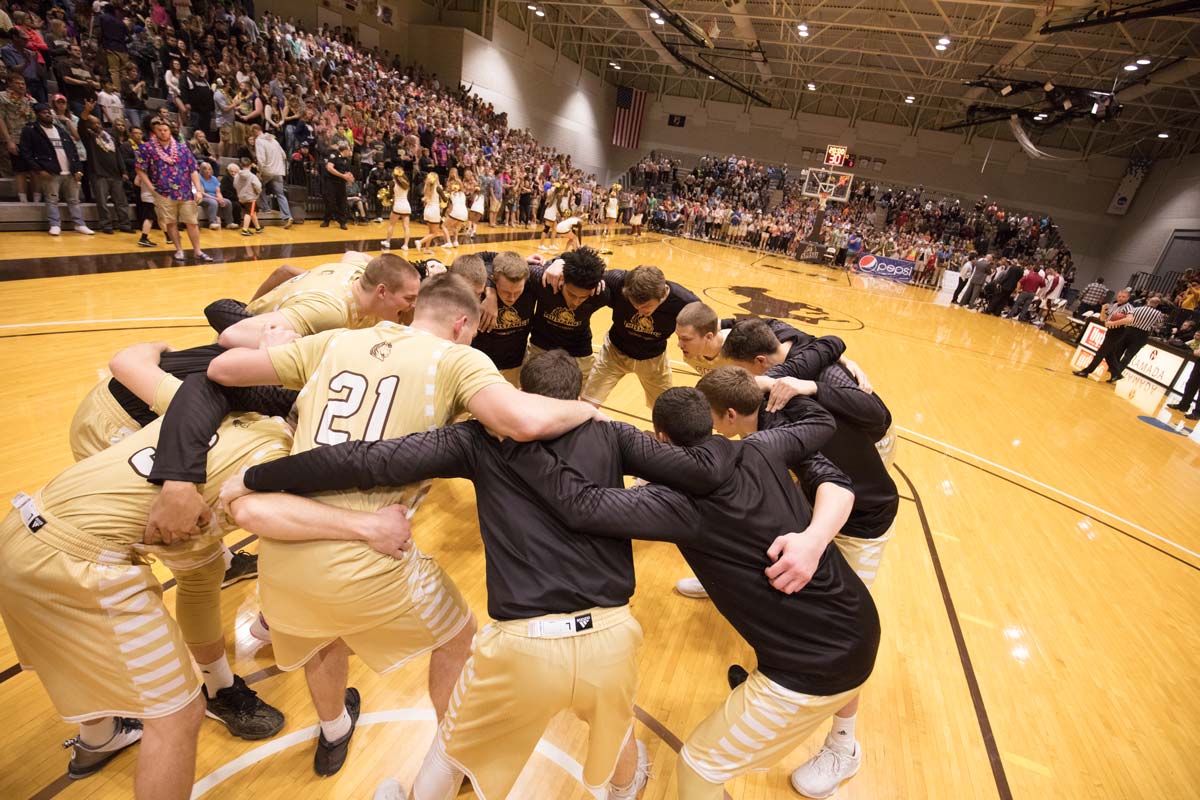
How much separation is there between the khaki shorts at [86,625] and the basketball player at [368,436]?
331 millimetres

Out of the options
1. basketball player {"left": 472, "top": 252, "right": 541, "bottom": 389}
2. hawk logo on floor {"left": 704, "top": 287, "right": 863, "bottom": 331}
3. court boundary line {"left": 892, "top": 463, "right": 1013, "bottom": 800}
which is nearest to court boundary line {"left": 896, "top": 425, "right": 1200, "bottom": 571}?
court boundary line {"left": 892, "top": 463, "right": 1013, "bottom": 800}

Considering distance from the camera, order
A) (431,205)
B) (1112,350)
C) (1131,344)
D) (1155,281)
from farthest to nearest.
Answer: (1155,281) → (431,205) → (1131,344) → (1112,350)

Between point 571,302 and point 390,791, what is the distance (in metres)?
3.35

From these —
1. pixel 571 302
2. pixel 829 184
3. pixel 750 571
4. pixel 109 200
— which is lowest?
pixel 109 200

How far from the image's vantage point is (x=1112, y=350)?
11.9m

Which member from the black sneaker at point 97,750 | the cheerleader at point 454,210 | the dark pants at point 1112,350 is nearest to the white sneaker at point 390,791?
the black sneaker at point 97,750

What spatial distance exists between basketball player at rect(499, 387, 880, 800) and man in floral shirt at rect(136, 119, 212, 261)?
955cm

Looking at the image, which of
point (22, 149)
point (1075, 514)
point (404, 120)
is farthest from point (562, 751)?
point (404, 120)

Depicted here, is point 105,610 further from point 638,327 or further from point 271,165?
point 271,165

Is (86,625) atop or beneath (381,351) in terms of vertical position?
beneath

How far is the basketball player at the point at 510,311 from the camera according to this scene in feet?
13.5

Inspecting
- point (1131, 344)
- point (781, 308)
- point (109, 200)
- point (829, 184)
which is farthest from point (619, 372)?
point (829, 184)

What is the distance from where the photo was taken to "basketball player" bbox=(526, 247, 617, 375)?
4.29m

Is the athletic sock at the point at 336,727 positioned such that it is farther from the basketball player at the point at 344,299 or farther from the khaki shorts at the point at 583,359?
the khaki shorts at the point at 583,359
